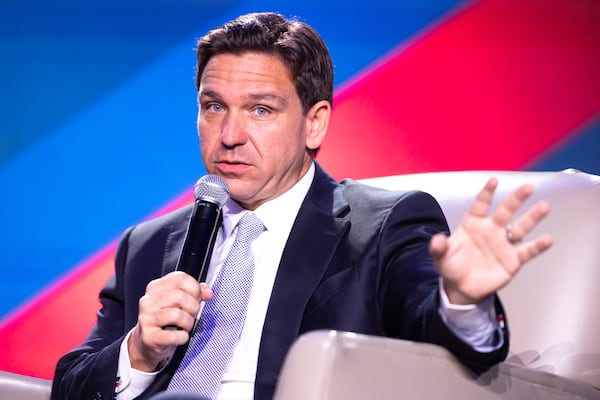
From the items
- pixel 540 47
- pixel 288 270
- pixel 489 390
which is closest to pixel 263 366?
pixel 288 270

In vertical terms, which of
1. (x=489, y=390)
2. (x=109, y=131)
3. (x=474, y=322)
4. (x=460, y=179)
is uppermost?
(x=109, y=131)

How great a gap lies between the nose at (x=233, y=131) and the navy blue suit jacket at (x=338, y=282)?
197 mm

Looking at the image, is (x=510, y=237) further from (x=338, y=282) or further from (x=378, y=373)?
(x=338, y=282)

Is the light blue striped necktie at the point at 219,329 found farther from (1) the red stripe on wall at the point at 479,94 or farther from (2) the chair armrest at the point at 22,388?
(1) the red stripe on wall at the point at 479,94

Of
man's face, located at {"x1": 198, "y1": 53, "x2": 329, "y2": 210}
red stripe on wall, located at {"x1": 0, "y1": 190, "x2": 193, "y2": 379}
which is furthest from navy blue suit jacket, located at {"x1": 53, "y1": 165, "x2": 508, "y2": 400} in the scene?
red stripe on wall, located at {"x1": 0, "y1": 190, "x2": 193, "y2": 379}

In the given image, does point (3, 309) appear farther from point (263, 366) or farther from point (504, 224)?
point (504, 224)

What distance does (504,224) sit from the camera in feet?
3.89

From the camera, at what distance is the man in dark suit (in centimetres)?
141

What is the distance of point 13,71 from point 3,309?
0.75m

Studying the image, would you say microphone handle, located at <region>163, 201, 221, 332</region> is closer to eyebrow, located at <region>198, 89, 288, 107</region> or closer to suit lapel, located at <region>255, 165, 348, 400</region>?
suit lapel, located at <region>255, 165, 348, 400</region>

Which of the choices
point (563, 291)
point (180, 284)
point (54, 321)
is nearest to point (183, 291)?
point (180, 284)

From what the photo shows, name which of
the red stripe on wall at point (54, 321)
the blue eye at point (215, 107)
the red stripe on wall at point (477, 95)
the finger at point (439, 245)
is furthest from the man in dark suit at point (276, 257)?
the red stripe on wall at point (54, 321)

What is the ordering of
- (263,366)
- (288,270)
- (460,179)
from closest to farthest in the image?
(263,366)
(288,270)
(460,179)

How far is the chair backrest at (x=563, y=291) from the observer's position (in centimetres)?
163
